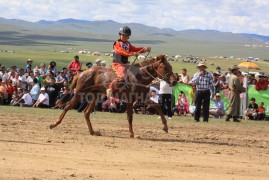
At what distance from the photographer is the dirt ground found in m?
10.2

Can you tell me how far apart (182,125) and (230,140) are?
12.3ft

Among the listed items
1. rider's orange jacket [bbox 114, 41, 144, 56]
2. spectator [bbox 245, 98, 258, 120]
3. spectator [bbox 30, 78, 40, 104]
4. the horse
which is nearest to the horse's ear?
the horse

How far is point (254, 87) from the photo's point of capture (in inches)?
953

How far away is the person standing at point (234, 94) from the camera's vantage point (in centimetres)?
2269

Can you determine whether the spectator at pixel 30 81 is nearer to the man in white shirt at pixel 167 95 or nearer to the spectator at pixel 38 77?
the spectator at pixel 38 77

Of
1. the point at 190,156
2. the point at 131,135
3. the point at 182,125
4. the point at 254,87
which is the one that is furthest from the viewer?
the point at 254,87

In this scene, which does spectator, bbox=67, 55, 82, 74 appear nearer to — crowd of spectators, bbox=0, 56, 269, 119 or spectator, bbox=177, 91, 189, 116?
crowd of spectators, bbox=0, 56, 269, 119

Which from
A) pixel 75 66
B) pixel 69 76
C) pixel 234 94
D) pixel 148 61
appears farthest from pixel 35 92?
pixel 148 61

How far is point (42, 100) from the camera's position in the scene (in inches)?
993

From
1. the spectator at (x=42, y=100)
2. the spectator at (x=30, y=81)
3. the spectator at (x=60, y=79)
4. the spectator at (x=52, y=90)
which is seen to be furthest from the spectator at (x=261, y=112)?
the spectator at (x=30, y=81)

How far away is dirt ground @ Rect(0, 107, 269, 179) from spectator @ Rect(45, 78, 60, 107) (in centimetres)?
605

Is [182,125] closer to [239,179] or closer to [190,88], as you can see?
[190,88]

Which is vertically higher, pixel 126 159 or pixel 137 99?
pixel 137 99

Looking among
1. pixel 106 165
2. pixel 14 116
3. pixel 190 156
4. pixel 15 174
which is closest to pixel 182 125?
pixel 14 116
